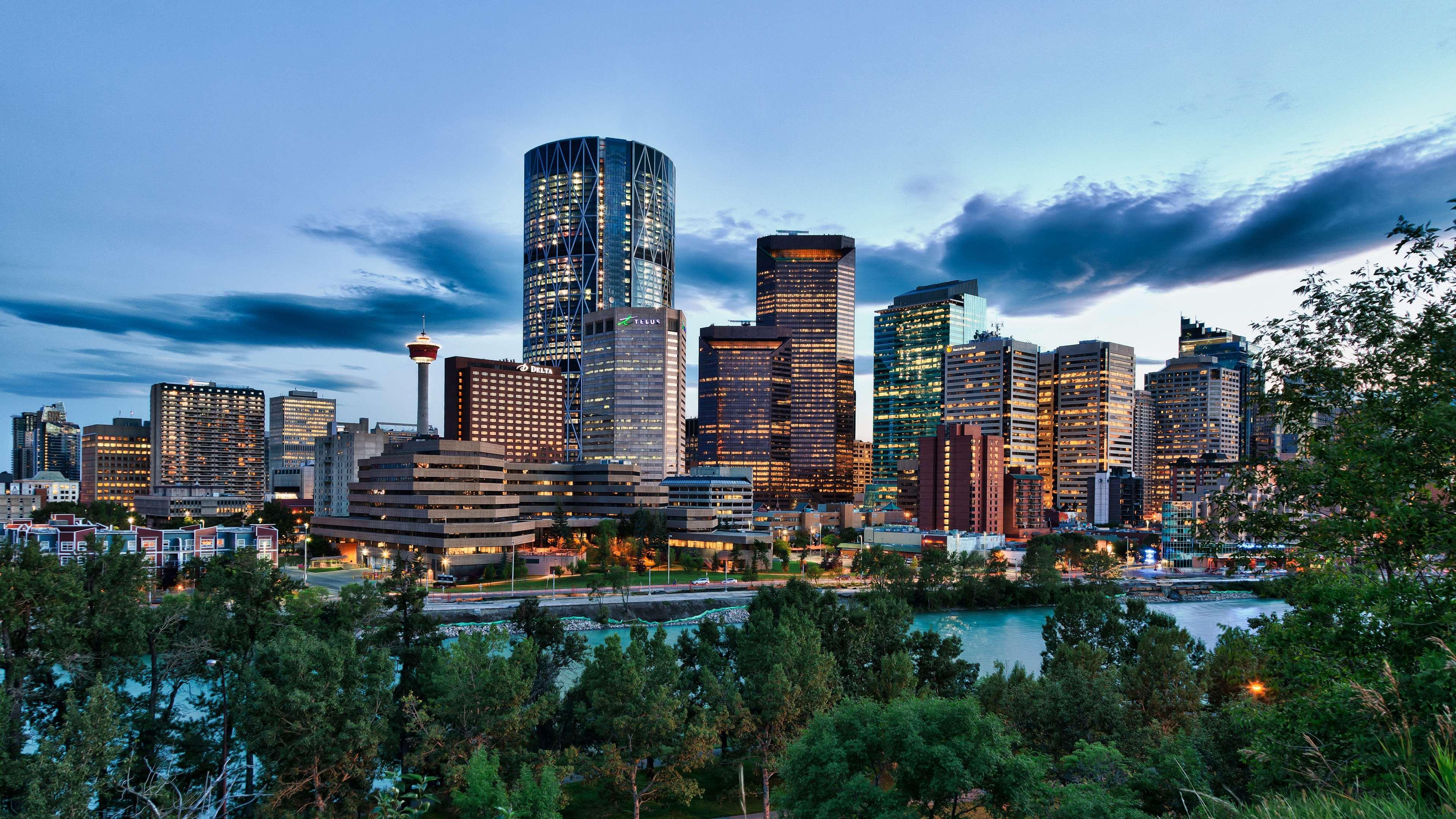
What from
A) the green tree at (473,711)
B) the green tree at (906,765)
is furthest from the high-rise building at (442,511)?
the green tree at (906,765)

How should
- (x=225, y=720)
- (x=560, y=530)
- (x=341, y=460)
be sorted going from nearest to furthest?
(x=225, y=720) < (x=560, y=530) < (x=341, y=460)

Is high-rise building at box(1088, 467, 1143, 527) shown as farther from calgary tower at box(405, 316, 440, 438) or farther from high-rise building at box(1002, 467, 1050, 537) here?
calgary tower at box(405, 316, 440, 438)

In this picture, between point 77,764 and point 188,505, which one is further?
point 188,505

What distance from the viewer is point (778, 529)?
137 meters

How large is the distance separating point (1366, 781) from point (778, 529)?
131 m

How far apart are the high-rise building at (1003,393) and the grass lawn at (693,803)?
559 feet

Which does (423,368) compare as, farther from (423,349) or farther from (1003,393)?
(1003,393)

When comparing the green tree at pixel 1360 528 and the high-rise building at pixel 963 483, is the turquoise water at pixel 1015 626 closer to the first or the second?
the high-rise building at pixel 963 483

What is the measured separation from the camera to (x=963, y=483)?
400 ft

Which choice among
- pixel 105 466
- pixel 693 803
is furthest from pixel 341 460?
pixel 693 803

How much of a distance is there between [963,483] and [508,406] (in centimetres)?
10848

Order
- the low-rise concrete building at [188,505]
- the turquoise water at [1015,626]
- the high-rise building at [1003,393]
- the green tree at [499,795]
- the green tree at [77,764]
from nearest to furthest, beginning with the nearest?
1. the green tree at [77,764]
2. the green tree at [499,795]
3. the turquoise water at [1015,626]
4. the low-rise concrete building at [188,505]
5. the high-rise building at [1003,393]

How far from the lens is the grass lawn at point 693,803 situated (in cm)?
2431

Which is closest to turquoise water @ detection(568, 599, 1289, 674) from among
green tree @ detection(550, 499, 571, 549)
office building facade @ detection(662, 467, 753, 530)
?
green tree @ detection(550, 499, 571, 549)
